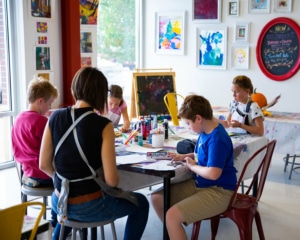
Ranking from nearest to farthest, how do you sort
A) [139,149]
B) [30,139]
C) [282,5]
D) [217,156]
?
[217,156], [30,139], [139,149], [282,5]

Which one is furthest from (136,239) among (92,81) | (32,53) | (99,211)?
(32,53)

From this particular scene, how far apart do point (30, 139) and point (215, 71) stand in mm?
3838

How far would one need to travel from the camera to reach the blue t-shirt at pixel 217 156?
95.7 inches

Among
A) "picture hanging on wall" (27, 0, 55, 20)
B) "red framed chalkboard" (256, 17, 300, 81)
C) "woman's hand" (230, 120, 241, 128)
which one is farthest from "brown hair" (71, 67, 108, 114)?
"red framed chalkboard" (256, 17, 300, 81)

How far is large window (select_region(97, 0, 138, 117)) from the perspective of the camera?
623cm

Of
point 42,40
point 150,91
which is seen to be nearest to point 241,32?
point 150,91

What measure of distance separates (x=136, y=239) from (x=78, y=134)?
69 cm

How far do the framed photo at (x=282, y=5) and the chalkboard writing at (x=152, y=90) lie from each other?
1.75 m

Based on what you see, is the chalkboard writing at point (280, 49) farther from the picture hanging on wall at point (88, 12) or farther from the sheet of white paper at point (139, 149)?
the sheet of white paper at point (139, 149)

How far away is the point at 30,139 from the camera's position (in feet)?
9.07

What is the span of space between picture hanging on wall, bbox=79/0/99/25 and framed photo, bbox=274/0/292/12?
86.7 inches

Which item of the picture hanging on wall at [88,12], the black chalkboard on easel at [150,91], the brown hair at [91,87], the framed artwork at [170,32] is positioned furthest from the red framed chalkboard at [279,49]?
the brown hair at [91,87]

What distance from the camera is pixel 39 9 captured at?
4.67 metres

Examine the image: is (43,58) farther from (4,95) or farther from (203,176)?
(203,176)
